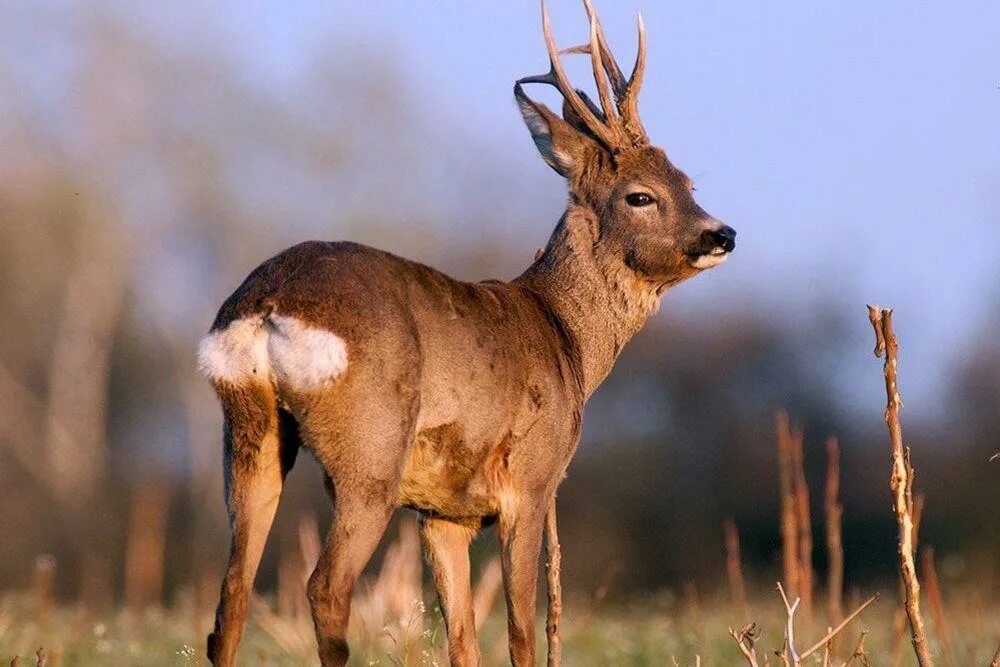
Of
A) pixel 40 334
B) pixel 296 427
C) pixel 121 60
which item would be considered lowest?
pixel 40 334

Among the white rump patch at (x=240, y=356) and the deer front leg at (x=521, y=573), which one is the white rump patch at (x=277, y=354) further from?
the deer front leg at (x=521, y=573)

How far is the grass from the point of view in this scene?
858 cm

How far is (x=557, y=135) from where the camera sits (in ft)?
28.1

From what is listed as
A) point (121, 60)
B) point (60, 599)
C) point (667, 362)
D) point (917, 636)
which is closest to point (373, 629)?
point (917, 636)

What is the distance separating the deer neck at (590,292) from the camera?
8188 millimetres

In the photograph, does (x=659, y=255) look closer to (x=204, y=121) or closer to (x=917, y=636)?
(x=917, y=636)

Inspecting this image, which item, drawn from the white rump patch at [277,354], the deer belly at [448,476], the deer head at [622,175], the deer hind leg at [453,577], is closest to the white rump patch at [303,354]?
the white rump patch at [277,354]

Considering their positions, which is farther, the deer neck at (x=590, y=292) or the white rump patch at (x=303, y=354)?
the deer neck at (x=590, y=292)

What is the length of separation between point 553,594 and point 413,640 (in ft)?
2.67

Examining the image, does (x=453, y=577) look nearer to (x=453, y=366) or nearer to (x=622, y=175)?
(x=453, y=366)

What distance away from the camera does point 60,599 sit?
23.3 meters

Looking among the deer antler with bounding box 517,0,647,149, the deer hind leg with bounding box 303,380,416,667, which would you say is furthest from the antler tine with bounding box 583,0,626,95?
the deer hind leg with bounding box 303,380,416,667

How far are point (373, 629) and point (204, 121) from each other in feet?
97.1

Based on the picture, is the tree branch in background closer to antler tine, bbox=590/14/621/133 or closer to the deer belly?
the deer belly
